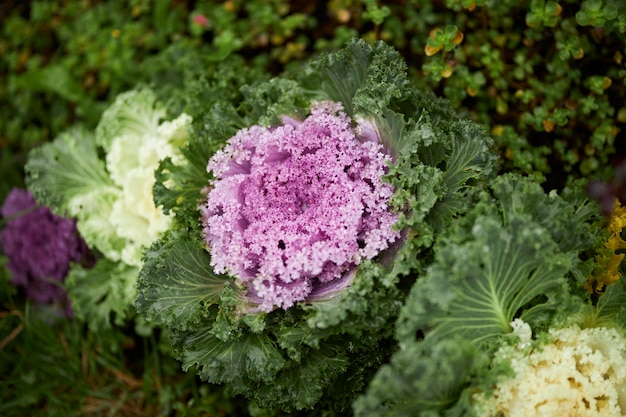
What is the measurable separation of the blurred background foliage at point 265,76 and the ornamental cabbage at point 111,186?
243mm

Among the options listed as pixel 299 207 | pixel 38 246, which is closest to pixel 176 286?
pixel 299 207

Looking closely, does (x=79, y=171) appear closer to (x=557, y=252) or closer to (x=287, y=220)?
(x=287, y=220)

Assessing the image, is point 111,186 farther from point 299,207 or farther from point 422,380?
point 422,380

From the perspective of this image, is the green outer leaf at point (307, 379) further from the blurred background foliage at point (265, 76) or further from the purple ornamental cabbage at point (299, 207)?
the blurred background foliage at point (265, 76)

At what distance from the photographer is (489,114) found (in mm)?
2928

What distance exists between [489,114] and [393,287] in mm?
1392

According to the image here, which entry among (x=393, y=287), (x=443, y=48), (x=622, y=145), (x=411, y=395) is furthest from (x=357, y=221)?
(x=622, y=145)

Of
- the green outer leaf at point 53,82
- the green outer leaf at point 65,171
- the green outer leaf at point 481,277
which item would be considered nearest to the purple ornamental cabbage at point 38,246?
the green outer leaf at point 65,171

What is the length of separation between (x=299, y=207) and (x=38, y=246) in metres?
1.76

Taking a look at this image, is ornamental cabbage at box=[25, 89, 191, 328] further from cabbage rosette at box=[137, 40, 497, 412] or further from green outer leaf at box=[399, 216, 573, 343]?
green outer leaf at box=[399, 216, 573, 343]

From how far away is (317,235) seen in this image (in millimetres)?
2074

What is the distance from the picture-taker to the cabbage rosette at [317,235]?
1.99 meters

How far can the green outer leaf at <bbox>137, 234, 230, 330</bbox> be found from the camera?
211 centimetres

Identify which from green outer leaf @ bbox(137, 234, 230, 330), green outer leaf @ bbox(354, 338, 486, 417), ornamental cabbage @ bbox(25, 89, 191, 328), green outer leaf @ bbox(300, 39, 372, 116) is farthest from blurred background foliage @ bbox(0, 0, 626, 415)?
green outer leaf @ bbox(354, 338, 486, 417)
